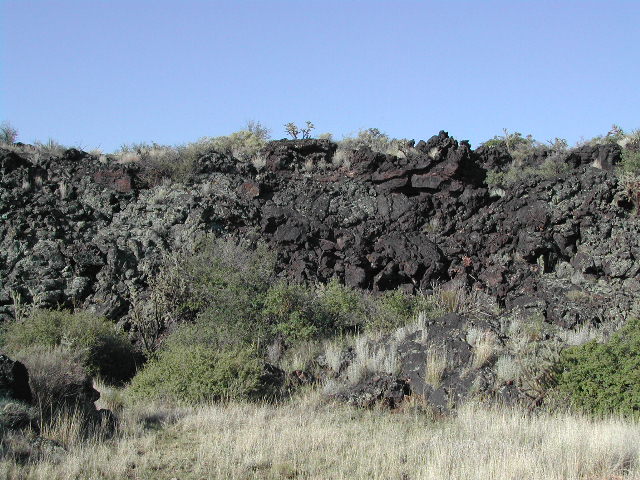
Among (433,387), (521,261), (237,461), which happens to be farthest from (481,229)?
(237,461)

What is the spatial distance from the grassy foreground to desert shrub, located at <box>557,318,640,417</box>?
0.45 meters

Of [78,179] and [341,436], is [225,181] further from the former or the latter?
[341,436]

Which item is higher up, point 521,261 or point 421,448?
point 521,261

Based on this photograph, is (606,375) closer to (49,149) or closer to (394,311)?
(394,311)

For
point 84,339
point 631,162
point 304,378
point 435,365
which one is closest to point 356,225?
point 631,162

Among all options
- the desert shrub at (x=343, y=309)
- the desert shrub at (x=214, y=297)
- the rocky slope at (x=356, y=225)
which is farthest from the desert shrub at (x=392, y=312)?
Result: the desert shrub at (x=214, y=297)

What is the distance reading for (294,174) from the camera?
26156 mm

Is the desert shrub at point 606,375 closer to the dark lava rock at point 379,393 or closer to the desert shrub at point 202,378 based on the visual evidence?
the dark lava rock at point 379,393

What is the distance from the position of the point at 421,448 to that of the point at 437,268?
11.6 metres

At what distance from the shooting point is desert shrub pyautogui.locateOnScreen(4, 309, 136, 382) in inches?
627

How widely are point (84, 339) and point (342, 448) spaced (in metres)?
8.77

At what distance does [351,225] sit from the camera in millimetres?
23188

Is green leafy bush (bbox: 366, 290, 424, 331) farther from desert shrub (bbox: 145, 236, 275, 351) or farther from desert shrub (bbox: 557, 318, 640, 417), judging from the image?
desert shrub (bbox: 557, 318, 640, 417)

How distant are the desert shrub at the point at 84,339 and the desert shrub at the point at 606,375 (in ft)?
31.3
